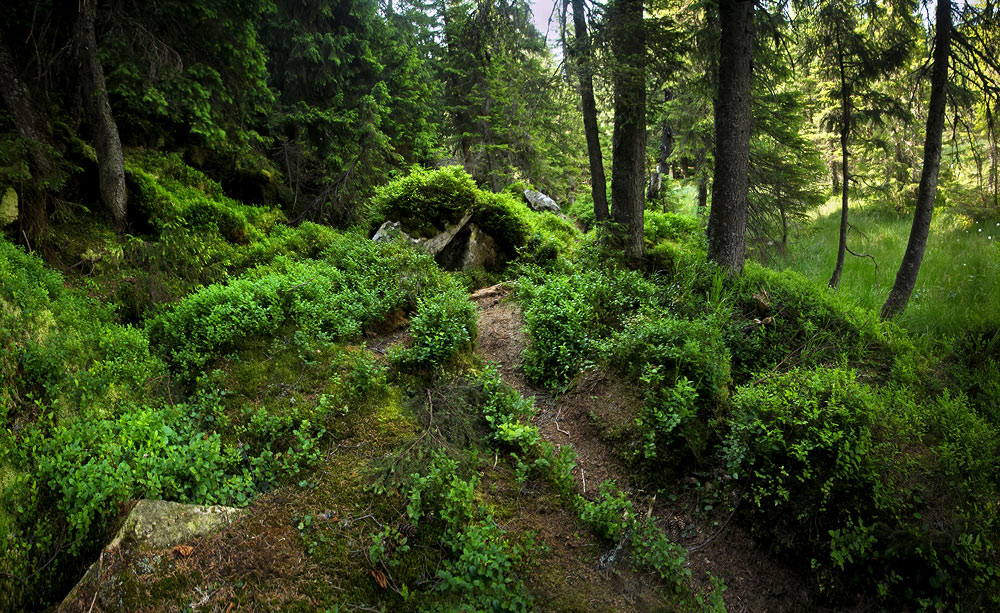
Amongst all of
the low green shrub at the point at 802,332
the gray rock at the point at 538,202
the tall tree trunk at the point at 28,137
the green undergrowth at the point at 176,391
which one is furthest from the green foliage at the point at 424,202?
the gray rock at the point at 538,202

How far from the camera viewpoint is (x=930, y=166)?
6.73 meters

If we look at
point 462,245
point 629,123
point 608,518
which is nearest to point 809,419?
point 608,518

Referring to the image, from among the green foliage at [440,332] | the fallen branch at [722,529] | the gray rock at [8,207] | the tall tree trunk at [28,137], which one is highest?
the tall tree trunk at [28,137]

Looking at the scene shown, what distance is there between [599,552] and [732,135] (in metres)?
6.73

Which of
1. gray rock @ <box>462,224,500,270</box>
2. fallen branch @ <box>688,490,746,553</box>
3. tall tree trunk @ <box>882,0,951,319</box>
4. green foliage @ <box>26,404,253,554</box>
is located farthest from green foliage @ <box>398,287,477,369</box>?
tall tree trunk @ <box>882,0,951,319</box>

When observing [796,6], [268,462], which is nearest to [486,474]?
[268,462]

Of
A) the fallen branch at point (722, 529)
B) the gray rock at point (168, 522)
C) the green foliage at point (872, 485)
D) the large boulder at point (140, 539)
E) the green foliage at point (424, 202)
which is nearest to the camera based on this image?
the large boulder at point (140, 539)

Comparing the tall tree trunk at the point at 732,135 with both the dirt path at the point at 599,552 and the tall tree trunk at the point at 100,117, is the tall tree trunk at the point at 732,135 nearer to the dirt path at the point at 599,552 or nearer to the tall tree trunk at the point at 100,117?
the dirt path at the point at 599,552

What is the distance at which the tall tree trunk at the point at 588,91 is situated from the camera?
324 inches

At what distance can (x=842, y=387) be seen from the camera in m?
4.09

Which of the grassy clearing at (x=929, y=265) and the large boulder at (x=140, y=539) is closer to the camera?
the large boulder at (x=140, y=539)

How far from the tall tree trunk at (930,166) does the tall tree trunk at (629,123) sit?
428 centimetres

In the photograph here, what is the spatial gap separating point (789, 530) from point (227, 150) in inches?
482

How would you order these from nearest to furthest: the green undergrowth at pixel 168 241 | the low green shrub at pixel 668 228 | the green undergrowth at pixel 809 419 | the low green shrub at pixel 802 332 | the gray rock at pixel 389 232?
the green undergrowth at pixel 809 419, the low green shrub at pixel 802 332, the green undergrowth at pixel 168 241, the gray rock at pixel 389 232, the low green shrub at pixel 668 228
